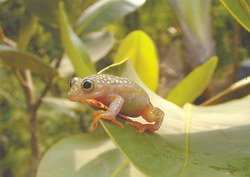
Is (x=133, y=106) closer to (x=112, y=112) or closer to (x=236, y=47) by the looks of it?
(x=112, y=112)

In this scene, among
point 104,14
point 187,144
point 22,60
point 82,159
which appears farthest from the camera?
point 104,14

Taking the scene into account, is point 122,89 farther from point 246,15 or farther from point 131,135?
point 246,15

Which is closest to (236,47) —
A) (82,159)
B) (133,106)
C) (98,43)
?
(98,43)

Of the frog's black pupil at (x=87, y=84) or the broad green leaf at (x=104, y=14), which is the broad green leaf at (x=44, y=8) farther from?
the frog's black pupil at (x=87, y=84)

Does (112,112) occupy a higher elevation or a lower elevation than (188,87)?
higher

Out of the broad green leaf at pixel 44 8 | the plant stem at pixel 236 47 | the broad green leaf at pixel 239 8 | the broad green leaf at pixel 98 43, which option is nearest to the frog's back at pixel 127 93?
the broad green leaf at pixel 239 8

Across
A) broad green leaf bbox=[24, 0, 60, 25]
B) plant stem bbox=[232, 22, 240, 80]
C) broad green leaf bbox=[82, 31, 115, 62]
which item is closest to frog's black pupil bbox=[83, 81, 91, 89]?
broad green leaf bbox=[24, 0, 60, 25]

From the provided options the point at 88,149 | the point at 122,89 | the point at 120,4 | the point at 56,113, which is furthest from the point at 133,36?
the point at 56,113
